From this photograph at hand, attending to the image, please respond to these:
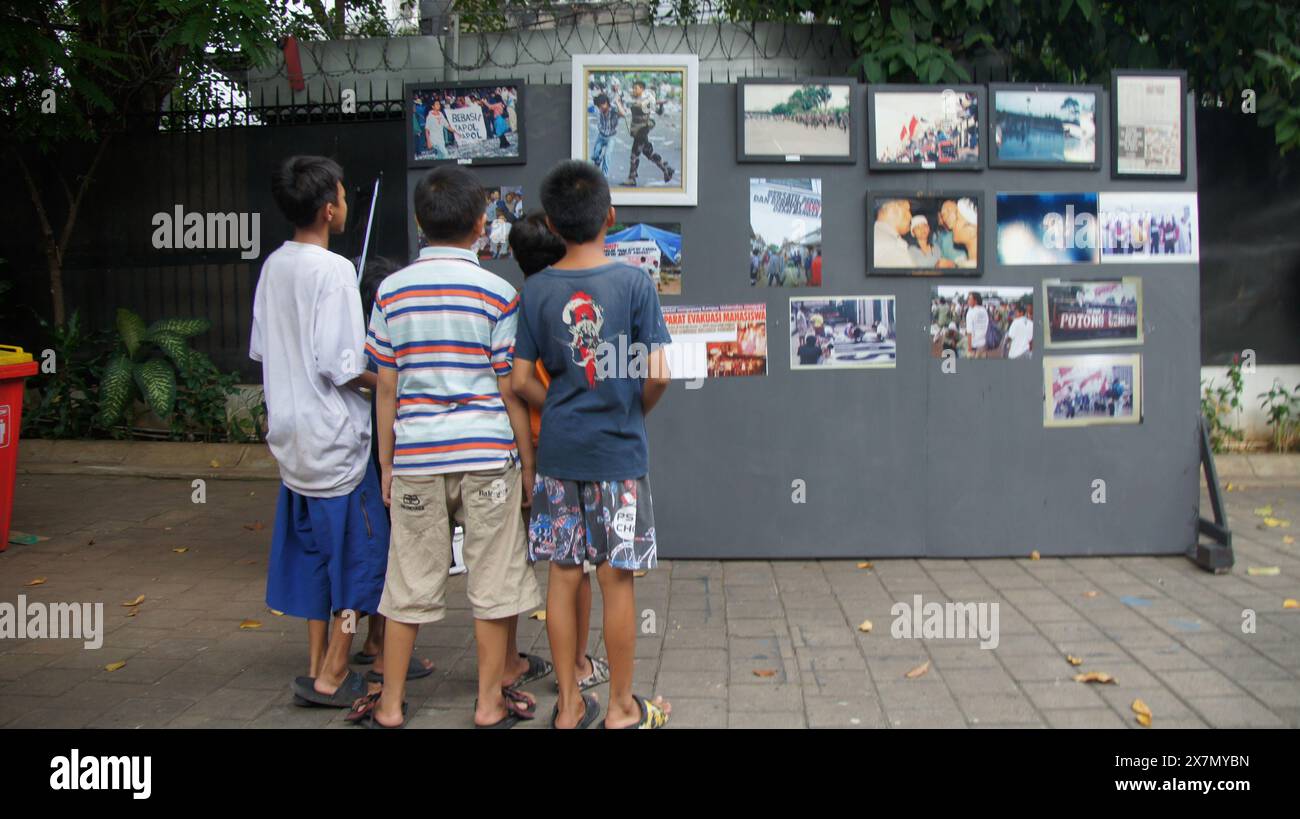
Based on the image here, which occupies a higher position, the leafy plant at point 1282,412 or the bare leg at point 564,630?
the leafy plant at point 1282,412

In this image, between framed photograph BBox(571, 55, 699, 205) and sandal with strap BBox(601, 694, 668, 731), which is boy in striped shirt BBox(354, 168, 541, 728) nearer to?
sandal with strap BBox(601, 694, 668, 731)

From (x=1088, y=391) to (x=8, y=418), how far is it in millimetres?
5948

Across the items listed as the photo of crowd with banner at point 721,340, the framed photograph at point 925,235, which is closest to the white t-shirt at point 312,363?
the photo of crowd with banner at point 721,340

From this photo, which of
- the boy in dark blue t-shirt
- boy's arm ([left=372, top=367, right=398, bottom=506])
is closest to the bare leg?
the boy in dark blue t-shirt

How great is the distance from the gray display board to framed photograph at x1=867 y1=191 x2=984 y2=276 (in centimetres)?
7

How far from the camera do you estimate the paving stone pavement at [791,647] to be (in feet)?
12.1

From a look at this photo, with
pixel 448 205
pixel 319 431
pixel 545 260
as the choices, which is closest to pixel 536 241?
pixel 545 260

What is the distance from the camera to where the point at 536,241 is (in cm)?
386

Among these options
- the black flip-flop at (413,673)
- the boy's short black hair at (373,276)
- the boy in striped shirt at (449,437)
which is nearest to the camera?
the boy in striped shirt at (449,437)

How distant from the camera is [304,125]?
8344 mm

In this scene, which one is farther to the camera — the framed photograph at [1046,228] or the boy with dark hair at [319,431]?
the framed photograph at [1046,228]

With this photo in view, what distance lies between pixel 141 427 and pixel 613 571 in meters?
6.74

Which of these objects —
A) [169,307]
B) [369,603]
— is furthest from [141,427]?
[369,603]

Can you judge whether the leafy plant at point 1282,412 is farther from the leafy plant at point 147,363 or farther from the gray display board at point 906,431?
the leafy plant at point 147,363
